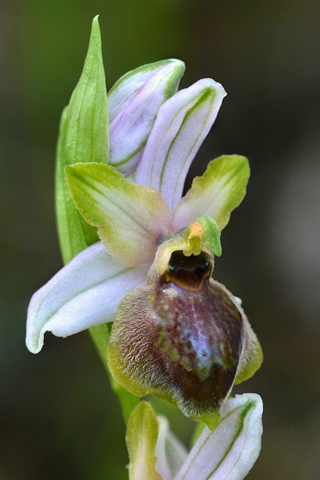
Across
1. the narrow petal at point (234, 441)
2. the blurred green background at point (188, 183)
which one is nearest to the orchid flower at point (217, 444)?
the narrow petal at point (234, 441)

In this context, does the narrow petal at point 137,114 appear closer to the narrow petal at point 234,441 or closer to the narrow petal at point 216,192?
the narrow petal at point 216,192

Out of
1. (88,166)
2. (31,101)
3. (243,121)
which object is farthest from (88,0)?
(88,166)

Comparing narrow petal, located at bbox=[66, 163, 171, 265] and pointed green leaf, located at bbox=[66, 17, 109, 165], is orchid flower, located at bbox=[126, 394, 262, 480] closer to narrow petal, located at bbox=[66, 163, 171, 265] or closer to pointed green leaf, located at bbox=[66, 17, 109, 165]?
narrow petal, located at bbox=[66, 163, 171, 265]

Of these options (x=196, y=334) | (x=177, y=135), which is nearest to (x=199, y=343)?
(x=196, y=334)

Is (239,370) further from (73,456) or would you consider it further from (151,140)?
(73,456)

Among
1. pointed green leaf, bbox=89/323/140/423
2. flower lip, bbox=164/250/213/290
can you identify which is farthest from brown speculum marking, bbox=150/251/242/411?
pointed green leaf, bbox=89/323/140/423

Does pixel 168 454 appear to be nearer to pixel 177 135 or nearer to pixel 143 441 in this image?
pixel 143 441
